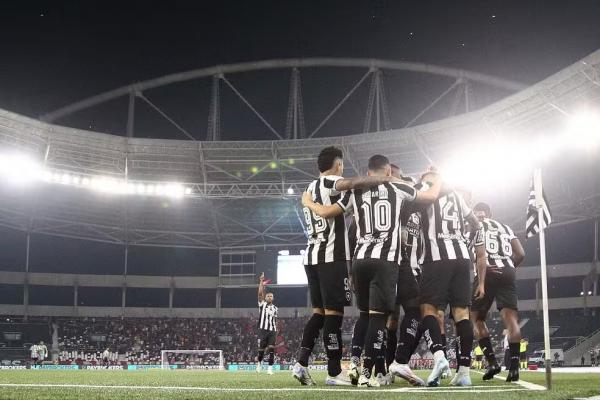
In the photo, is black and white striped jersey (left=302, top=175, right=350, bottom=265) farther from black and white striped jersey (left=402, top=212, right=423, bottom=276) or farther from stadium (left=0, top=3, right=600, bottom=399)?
stadium (left=0, top=3, right=600, bottom=399)

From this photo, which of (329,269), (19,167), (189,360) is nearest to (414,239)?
(329,269)

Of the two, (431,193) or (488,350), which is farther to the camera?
(488,350)

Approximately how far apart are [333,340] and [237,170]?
28.1 metres

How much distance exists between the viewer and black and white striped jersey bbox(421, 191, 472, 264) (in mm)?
8094

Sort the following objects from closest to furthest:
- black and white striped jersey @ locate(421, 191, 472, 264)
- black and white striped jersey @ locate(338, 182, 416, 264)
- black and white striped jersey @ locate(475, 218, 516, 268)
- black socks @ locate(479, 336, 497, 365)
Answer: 1. black and white striped jersey @ locate(338, 182, 416, 264)
2. black and white striped jersey @ locate(421, 191, 472, 264)
3. black socks @ locate(479, 336, 497, 365)
4. black and white striped jersey @ locate(475, 218, 516, 268)

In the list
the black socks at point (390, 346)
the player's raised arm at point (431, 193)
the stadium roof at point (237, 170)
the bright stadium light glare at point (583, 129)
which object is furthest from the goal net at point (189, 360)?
the player's raised arm at point (431, 193)

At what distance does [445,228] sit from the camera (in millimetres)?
8258

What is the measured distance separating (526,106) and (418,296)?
20670 millimetres

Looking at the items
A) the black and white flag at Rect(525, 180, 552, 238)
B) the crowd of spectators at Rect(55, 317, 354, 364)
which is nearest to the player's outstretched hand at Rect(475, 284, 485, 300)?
the black and white flag at Rect(525, 180, 552, 238)

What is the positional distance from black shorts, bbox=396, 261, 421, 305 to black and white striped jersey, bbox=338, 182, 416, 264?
3.98 ft

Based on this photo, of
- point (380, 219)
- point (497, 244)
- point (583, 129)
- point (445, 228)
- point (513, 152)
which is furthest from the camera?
point (513, 152)

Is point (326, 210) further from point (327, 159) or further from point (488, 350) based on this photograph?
point (488, 350)

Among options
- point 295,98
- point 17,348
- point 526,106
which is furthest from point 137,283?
point 526,106

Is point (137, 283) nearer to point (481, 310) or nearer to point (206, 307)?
point (206, 307)
